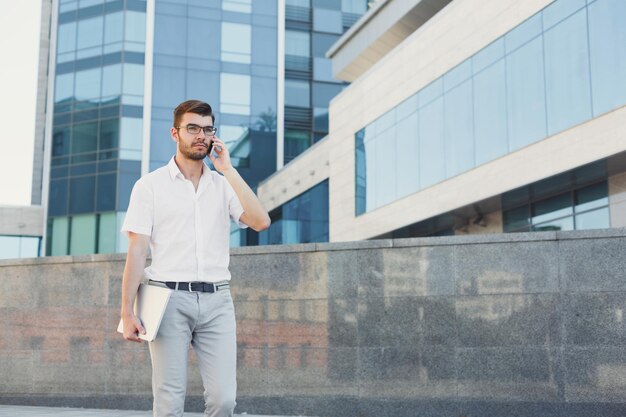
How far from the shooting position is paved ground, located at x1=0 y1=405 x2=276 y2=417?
911 centimetres

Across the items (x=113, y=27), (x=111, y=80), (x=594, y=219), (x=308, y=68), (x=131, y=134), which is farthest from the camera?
(x=308, y=68)

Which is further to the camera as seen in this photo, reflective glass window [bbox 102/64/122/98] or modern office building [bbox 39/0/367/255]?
reflective glass window [bbox 102/64/122/98]

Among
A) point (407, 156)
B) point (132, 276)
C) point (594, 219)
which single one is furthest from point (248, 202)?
point (407, 156)

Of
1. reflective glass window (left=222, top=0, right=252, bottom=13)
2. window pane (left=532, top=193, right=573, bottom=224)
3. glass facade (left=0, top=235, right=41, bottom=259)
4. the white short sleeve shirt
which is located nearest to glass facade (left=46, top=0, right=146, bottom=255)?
glass facade (left=0, top=235, right=41, bottom=259)

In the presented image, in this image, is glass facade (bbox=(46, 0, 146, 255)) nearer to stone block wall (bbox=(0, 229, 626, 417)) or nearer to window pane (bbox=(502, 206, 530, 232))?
window pane (bbox=(502, 206, 530, 232))

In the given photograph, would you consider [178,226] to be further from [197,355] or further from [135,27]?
[135,27]

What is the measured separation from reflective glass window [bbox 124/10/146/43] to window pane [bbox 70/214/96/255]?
9.09 m

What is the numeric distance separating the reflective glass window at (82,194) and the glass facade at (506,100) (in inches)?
676

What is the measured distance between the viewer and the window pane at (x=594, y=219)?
1966 centimetres

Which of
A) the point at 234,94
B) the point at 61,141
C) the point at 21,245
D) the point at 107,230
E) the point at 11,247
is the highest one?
the point at 234,94

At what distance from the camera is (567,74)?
1950cm

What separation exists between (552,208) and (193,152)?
18.8 m

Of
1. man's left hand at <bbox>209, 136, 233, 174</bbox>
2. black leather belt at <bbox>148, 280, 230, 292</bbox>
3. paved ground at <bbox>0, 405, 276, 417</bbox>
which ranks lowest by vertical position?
paved ground at <bbox>0, 405, 276, 417</bbox>

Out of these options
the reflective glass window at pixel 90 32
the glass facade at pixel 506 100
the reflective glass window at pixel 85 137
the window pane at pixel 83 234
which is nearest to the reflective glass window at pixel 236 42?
the reflective glass window at pixel 90 32
